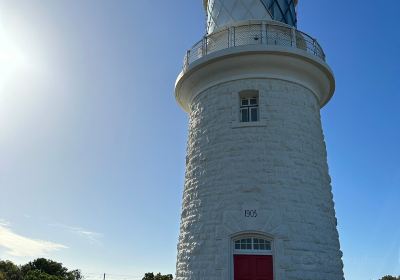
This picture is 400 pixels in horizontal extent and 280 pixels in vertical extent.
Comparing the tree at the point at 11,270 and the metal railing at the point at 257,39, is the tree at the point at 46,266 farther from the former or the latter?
the metal railing at the point at 257,39

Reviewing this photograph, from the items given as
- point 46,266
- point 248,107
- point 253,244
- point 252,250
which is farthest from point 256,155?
point 46,266

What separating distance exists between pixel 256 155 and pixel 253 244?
7.32 feet

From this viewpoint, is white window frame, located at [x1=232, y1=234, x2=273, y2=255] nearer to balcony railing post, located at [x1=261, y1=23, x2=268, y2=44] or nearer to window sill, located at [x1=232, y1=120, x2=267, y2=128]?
window sill, located at [x1=232, y1=120, x2=267, y2=128]

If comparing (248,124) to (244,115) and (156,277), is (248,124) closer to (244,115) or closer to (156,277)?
(244,115)

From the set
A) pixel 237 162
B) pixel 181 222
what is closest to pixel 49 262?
pixel 181 222

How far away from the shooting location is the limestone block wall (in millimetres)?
9055

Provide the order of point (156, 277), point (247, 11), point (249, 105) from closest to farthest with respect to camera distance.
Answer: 1. point (249, 105)
2. point (247, 11)
3. point (156, 277)

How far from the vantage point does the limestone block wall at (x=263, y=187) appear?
9.05 metres

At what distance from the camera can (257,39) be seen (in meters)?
10.9

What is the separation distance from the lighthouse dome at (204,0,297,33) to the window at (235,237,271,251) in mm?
6308

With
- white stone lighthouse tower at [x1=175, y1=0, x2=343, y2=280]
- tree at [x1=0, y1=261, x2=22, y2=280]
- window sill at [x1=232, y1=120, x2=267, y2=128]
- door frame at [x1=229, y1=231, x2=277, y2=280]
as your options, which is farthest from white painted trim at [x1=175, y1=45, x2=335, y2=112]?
tree at [x1=0, y1=261, x2=22, y2=280]

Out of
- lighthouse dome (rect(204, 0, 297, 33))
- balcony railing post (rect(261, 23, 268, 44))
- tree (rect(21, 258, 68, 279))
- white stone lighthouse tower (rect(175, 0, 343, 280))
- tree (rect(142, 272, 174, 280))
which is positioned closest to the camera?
white stone lighthouse tower (rect(175, 0, 343, 280))

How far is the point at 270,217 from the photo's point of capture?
911cm

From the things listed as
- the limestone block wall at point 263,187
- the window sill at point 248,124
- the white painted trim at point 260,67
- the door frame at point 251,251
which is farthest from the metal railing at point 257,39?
the door frame at point 251,251
